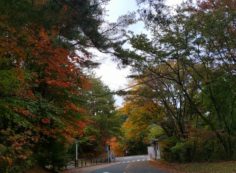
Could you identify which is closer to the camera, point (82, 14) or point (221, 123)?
point (82, 14)

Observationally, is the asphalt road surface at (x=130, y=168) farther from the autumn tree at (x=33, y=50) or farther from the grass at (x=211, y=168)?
the autumn tree at (x=33, y=50)

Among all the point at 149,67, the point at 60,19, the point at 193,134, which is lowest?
the point at 193,134

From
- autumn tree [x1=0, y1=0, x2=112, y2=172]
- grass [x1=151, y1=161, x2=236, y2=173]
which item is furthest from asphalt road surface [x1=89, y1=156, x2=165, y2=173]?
autumn tree [x1=0, y1=0, x2=112, y2=172]

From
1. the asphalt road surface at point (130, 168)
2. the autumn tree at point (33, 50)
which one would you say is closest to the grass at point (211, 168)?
the asphalt road surface at point (130, 168)

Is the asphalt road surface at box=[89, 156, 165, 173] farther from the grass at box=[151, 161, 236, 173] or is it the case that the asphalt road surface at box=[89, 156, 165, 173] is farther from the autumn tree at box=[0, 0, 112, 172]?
the autumn tree at box=[0, 0, 112, 172]

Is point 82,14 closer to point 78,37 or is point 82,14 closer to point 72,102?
point 78,37

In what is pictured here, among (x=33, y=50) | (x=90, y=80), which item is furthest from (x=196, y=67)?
(x=33, y=50)

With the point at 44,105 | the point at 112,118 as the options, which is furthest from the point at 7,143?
the point at 112,118

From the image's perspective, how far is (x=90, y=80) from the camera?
103ft

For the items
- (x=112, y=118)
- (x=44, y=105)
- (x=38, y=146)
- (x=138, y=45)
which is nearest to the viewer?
(x=44, y=105)

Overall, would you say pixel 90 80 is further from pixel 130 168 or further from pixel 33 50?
pixel 33 50

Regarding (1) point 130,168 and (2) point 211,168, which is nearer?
(2) point 211,168

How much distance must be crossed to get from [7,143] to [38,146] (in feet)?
34.6

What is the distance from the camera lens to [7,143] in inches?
598
